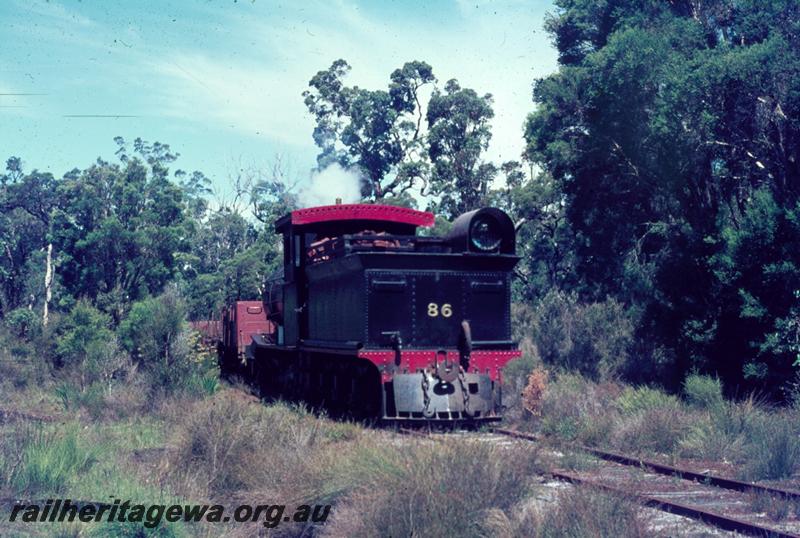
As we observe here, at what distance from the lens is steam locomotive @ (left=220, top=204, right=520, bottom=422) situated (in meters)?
12.3

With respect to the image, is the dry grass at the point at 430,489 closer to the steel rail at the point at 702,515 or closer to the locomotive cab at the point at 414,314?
the steel rail at the point at 702,515

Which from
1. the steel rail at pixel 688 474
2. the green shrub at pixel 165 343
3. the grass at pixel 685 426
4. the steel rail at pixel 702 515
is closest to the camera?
the steel rail at pixel 702 515

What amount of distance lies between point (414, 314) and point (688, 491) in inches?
222

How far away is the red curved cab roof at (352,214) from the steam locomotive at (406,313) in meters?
0.02

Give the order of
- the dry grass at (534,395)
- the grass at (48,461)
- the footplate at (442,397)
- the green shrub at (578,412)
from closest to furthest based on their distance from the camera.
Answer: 1. the grass at (48,461)
2. the green shrub at (578,412)
3. the footplate at (442,397)
4. the dry grass at (534,395)

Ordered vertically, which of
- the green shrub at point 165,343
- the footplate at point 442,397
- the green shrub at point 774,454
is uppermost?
the green shrub at point 165,343

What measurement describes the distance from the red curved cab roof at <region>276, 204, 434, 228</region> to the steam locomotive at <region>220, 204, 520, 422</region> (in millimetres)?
20

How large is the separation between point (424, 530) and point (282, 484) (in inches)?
78.3

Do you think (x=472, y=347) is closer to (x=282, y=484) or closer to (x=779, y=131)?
(x=282, y=484)

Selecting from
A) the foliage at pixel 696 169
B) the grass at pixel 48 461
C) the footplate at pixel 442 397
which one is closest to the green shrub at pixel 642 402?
the footplate at pixel 442 397

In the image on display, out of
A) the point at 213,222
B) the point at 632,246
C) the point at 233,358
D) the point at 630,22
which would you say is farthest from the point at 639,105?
the point at 213,222

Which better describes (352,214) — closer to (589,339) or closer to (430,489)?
(430,489)

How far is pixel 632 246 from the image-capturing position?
25000mm

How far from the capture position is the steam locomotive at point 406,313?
1230 cm
